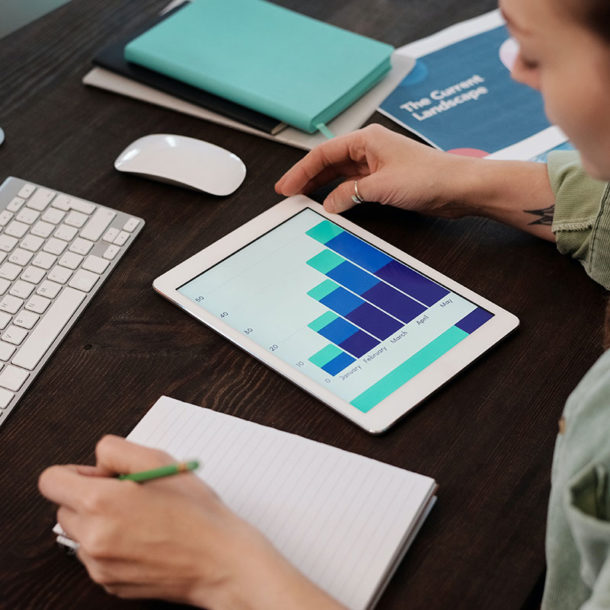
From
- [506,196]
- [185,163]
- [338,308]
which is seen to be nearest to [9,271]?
[185,163]

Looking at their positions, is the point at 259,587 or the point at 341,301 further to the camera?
the point at 341,301

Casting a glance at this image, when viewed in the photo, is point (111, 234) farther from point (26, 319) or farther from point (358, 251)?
point (358, 251)

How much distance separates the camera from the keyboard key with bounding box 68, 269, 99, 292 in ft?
2.84

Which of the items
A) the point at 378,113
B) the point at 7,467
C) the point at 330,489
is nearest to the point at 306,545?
the point at 330,489

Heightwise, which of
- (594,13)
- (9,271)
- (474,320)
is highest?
(594,13)

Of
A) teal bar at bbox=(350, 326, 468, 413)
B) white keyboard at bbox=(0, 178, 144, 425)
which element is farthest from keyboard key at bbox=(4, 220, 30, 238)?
teal bar at bbox=(350, 326, 468, 413)

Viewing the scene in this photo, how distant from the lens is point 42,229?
3.00ft

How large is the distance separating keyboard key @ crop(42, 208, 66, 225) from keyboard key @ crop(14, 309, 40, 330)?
137 millimetres

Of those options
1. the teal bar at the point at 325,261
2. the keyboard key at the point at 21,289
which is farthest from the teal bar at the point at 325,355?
the keyboard key at the point at 21,289

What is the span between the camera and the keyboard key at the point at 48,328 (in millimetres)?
800

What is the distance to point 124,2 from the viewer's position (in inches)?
51.0

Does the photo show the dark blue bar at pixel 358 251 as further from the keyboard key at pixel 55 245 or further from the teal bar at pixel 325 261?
the keyboard key at pixel 55 245

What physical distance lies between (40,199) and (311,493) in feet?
1.66

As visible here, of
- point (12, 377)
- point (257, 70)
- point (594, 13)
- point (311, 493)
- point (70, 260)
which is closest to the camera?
point (594, 13)
